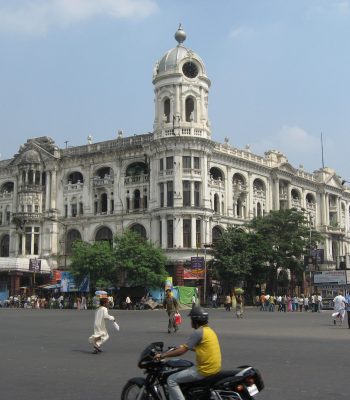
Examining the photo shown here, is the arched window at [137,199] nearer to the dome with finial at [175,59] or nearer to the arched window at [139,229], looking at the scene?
the arched window at [139,229]

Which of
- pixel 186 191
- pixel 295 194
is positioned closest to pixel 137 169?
pixel 186 191

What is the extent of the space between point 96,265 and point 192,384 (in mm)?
49664

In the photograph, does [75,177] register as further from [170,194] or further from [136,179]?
[170,194]

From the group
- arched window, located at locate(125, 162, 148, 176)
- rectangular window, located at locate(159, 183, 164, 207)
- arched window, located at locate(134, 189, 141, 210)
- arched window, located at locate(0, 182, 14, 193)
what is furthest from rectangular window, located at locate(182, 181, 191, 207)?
arched window, located at locate(0, 182, 14, 193)

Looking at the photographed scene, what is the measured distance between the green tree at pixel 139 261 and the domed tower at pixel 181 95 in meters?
13.2

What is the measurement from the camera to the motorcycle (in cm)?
753

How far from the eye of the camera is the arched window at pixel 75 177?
72562mm

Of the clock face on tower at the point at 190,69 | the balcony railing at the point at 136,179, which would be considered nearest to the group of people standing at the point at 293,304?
the balcony railing at the point at 136,179

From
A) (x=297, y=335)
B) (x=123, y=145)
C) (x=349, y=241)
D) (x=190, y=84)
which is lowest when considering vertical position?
(x=297, y=335)

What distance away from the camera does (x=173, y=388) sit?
768 cm

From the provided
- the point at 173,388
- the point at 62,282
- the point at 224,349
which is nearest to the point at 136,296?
the point at 62,282

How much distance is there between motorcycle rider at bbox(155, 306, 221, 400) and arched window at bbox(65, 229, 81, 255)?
64.1 meters

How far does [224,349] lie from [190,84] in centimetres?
5141

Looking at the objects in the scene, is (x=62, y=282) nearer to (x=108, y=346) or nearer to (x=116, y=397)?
(x=108, y=346)
